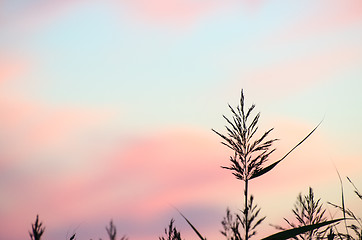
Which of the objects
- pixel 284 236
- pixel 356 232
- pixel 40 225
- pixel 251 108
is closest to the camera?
pixel 284 236

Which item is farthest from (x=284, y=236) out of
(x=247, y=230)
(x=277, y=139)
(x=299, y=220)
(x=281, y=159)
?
(x=299, y=220)

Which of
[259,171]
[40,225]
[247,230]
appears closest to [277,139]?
[259,171]

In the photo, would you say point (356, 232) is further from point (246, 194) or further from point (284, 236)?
point (284, 236)

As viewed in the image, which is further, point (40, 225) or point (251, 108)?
point (251, 108)

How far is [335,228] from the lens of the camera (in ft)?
14.7

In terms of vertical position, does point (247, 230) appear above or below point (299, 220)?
below

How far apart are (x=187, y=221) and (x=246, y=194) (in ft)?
3.06

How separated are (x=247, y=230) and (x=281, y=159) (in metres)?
0.76

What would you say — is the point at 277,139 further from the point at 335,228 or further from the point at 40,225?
the point at 40,225

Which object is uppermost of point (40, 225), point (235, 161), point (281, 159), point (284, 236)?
point (235, 161)

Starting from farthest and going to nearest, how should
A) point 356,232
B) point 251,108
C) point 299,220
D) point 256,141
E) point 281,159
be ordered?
point 299,220 → point 251,108 → point 256,141 → point 356,232 → point 281,159

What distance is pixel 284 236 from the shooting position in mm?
3186

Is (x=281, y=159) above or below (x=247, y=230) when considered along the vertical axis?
above

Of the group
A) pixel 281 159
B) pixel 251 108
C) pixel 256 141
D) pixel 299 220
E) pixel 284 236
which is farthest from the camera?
pixel 299 220
